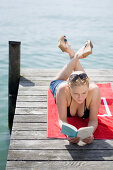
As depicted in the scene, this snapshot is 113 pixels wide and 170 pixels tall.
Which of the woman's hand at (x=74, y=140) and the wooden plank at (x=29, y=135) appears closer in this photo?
the woman's hand at (x=74, y=140)

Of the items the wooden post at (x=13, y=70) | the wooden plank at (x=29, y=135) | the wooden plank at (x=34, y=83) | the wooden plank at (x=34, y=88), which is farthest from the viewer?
the wooden plank at (x=34, y=83)

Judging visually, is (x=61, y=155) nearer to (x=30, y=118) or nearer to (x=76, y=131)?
(x=76, y=131)

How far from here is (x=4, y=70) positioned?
9.92 metres

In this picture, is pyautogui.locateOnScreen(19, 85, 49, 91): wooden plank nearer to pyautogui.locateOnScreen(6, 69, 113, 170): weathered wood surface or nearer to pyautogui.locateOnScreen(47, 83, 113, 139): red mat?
pyautogui.locateOnScreen(47, 83, 113, 139): red mat

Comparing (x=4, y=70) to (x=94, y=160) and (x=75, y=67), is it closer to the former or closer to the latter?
(x=75, y=67)

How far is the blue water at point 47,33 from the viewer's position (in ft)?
35.0

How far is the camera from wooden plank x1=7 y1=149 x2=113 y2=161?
143 inches

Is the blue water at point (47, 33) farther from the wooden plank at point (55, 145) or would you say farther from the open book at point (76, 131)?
the open book at point (76, 131)

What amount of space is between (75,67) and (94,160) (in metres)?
2.11

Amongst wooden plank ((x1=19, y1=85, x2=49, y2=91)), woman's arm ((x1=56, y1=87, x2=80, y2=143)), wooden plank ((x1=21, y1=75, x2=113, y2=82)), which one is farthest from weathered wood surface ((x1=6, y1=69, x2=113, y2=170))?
wooden plank ((x1=21, y1=75, x2=113, y2=82))

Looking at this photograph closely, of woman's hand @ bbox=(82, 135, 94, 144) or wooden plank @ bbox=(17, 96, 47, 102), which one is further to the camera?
wooden plank @ bbox=(17, 96, 47, 102)

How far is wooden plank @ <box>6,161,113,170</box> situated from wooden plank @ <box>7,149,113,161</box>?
0.17 feet

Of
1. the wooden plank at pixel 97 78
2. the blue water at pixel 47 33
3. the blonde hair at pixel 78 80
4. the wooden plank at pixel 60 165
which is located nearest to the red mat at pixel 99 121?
the wooden plank at pixel 60 165

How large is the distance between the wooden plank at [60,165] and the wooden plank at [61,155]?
5cm
